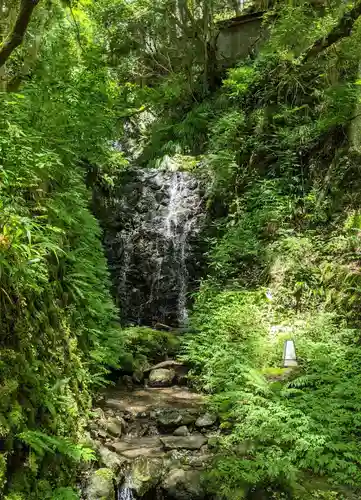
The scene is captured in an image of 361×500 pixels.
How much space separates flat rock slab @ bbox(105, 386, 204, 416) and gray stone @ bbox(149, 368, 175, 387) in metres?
0.12

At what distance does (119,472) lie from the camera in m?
5.25

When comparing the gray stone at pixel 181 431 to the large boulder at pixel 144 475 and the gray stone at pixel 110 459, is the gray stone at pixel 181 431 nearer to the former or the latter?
the large boulder at pixel 144 475

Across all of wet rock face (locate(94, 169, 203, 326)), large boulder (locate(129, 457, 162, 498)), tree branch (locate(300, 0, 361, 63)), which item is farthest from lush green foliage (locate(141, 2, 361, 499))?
wet rock face (locate(94, 169, 203, 326))

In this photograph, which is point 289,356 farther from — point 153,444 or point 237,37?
point 237,37

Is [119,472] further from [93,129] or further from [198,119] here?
[198,119]

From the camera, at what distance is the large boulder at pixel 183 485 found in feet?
16.2

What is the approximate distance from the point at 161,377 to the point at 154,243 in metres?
5.75

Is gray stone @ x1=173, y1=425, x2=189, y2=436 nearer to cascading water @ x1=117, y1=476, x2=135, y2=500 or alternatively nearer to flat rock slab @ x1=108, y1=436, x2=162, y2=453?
flat rock slab @ x1=108, y1=436, x2=162, y2=453

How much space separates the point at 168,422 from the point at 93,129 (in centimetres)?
517

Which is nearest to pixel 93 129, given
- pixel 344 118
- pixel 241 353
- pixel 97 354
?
pixel 97 354

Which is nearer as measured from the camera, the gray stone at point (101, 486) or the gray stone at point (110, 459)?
the gray stone at point (101, 486)

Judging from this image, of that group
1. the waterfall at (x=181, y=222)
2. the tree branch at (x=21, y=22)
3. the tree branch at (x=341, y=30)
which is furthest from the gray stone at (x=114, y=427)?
the tree branch at (x=341, y=30)

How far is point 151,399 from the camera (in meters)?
7.84

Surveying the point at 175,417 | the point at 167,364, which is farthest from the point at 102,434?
the point at 167,364
